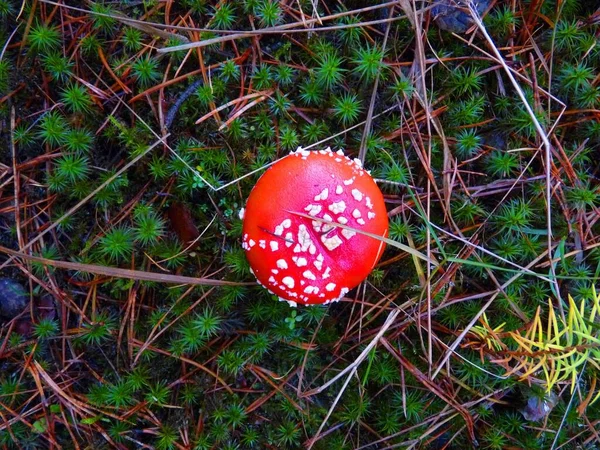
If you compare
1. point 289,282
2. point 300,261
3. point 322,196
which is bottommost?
point 289,282

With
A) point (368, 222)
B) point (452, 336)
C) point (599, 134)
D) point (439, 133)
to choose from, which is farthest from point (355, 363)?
point (599, 134)

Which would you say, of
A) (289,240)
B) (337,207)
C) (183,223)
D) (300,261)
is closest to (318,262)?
(300,261)

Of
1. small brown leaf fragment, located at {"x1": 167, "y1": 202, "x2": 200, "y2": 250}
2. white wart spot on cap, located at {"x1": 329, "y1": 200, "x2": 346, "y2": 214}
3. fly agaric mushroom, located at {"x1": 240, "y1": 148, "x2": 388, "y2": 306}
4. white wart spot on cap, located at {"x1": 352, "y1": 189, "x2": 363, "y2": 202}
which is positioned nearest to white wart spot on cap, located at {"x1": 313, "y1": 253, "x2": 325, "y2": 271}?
fly agaric mushroom, located at {"x1": 240, "y1": 148, "x2": 388, "y2": 306}

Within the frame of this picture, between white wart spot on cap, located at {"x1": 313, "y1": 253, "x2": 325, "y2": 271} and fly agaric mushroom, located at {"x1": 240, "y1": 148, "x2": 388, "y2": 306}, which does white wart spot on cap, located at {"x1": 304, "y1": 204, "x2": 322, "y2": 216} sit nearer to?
fly agaric mushroom, located at {"x1": 240, "y1": 148, "x2": 388, "y2": 306}

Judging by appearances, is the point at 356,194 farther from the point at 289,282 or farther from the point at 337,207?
the point at 289,282

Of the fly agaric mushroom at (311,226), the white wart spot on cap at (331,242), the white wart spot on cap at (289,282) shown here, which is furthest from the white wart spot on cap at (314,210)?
the white wart spot on cap at (289,282)
